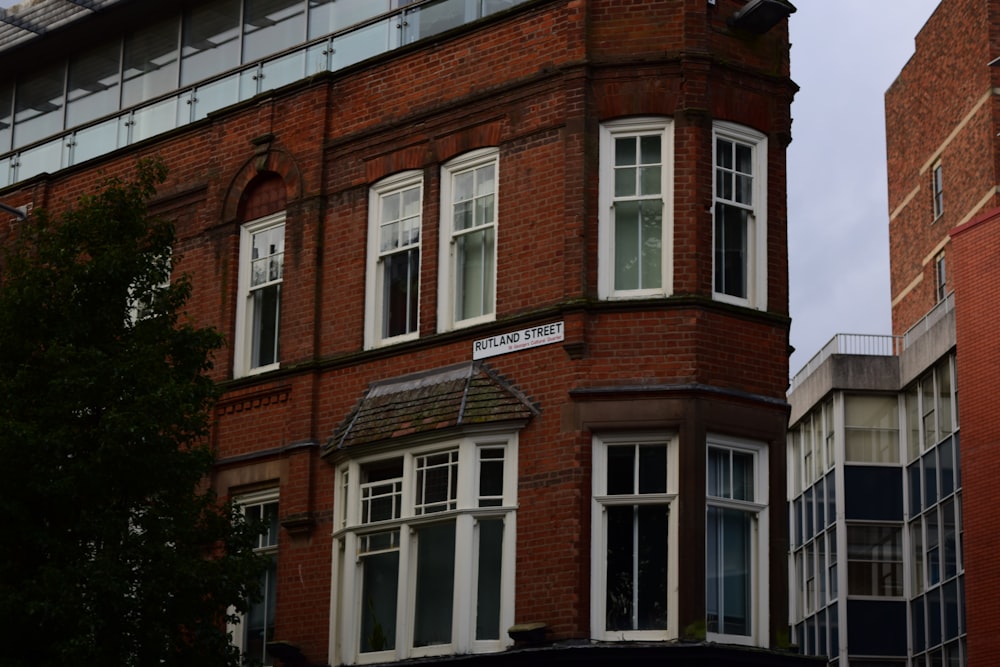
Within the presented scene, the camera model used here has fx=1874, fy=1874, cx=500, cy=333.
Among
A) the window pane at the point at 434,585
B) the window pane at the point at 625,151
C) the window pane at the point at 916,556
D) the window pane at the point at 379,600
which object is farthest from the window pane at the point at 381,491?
the window pane at the point at 916,556

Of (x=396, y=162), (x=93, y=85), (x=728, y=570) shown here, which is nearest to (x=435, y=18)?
(x=396, y=162)

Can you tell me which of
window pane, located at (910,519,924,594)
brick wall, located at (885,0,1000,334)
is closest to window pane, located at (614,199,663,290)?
window pane, located at (910,519,924,594)

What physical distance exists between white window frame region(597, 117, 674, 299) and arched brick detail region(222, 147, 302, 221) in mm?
5278

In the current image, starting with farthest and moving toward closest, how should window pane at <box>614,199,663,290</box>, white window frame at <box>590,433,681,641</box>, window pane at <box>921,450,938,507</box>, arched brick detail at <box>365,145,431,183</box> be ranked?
window pane at <box>921,450,938,507</box> < arched brick detail at <box>365,145,431,183</box> < window pane at <box>614,199,663,290</box> < white window frame at <box>590,433,681,641</box>

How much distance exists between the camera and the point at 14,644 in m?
19.9

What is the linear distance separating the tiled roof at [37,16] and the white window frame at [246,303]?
594 cm

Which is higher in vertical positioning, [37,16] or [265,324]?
[37,16]

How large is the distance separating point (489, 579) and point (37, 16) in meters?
14.5

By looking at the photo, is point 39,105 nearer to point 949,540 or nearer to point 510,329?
point 510,329

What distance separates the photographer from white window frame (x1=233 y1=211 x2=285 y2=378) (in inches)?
1048

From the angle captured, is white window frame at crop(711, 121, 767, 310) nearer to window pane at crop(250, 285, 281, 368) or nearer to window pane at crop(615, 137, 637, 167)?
window pane at crop(615, 137, 637, 167)

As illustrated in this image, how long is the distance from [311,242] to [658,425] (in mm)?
6432

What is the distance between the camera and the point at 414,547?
23438 millimetres

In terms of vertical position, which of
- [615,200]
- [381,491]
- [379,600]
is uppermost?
[615,200]
